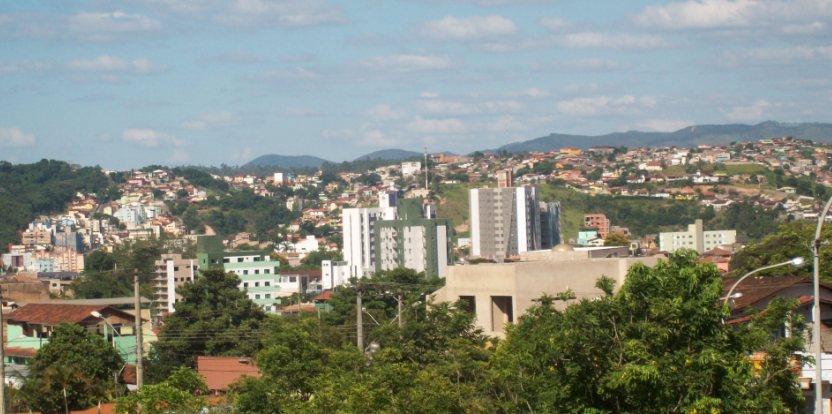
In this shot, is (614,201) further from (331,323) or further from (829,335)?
(829,335)

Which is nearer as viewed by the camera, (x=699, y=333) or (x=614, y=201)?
(x=699, y=333)

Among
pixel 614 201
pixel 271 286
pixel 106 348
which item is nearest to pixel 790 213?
pixel 614 201

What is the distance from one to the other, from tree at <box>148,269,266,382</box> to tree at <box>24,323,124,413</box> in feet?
17.3

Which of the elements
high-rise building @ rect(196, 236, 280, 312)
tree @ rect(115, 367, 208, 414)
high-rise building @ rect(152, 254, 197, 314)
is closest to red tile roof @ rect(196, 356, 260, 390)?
tree @ rect(115, 367, 208, 414)

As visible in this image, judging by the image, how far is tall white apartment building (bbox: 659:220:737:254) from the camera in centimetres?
11150

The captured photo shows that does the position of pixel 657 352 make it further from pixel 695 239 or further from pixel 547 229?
pixel 547 229

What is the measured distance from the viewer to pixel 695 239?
371 ft

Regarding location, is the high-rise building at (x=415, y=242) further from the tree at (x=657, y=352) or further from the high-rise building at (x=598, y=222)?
the tree at (x=657, y=352)

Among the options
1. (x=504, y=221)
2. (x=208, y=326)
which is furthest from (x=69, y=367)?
(x=504, y=221)

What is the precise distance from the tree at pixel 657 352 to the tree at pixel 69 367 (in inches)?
972

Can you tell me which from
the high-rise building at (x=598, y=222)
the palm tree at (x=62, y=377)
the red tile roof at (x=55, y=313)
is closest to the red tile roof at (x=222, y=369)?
the palm tree at (x=62, y=377)

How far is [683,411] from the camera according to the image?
11.5 meters

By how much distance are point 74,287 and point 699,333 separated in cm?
8520

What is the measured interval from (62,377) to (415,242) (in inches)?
2421
